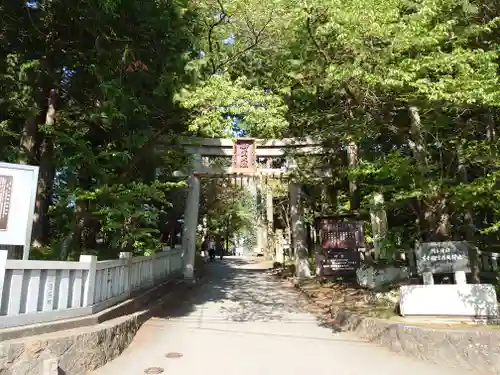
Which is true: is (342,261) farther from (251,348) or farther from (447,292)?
(251,348)

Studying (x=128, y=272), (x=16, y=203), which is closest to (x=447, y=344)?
(x=128, y=272)

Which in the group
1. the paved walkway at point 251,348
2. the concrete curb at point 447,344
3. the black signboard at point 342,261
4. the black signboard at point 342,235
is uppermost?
the black signboard at point 342,235

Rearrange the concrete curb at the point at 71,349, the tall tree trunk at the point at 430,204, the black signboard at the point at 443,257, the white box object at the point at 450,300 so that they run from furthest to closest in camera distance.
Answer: the tall tree trunk at the point at 430,204 → the black signboard at the point at 443,257 → the white box object at the point at 450,300 → the concrete curb at the point at 71,349

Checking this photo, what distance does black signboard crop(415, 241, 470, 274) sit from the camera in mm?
7113

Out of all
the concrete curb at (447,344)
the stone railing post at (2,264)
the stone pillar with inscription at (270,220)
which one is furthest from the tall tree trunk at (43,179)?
the stone pillar with inscription at (270,220)

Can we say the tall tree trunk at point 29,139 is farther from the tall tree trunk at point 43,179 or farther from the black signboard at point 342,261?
the black signboard at point 342,261

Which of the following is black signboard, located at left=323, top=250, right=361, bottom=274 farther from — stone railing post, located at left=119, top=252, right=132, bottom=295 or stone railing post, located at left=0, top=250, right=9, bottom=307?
stone railing post, located at left=0, top=250, right=9, bottom=307

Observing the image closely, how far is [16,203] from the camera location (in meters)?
5.20

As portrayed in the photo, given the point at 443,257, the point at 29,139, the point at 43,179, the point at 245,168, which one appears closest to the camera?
the point at 443,257

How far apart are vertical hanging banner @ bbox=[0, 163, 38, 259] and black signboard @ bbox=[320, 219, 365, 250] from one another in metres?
10.2

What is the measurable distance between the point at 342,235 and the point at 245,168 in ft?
13.6

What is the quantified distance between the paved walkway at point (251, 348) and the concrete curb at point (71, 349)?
0.65 feet

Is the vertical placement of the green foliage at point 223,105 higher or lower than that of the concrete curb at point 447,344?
higher

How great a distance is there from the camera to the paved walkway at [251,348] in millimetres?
5535
